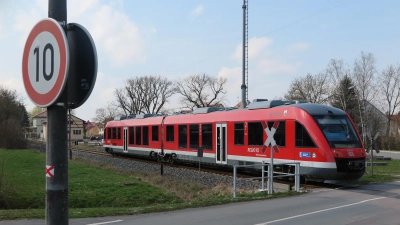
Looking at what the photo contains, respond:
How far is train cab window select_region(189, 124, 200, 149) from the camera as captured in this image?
24.9 metres

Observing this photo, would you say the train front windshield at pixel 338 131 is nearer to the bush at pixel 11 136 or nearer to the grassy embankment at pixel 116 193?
the grassy embankment at pixel 116 193

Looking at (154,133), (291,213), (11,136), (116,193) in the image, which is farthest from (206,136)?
(11,136)

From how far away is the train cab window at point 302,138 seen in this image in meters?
16.8

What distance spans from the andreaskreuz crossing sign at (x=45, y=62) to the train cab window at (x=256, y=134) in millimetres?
16675

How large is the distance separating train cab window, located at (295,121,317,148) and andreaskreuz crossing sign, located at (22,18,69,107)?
572 inches

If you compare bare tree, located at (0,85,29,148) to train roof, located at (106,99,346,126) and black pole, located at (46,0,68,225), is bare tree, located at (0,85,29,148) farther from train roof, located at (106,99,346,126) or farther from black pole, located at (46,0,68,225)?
black pole, located at (46,0,68,225)

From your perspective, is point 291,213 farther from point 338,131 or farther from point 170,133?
point 170,133

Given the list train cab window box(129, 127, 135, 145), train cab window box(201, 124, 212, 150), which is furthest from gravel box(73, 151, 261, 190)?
train cab window box(129, 127, 135, 145)

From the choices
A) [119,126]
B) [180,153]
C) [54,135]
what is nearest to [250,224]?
[54,135]

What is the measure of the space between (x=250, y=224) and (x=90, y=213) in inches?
157

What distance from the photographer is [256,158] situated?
1975cm

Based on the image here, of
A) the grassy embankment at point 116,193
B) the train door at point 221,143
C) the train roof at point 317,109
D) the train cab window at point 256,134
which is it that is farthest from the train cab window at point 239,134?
the train roof at point 317,109

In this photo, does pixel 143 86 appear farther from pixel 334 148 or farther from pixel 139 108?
pixel 334 148

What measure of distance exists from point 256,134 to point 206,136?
4.71 metres
